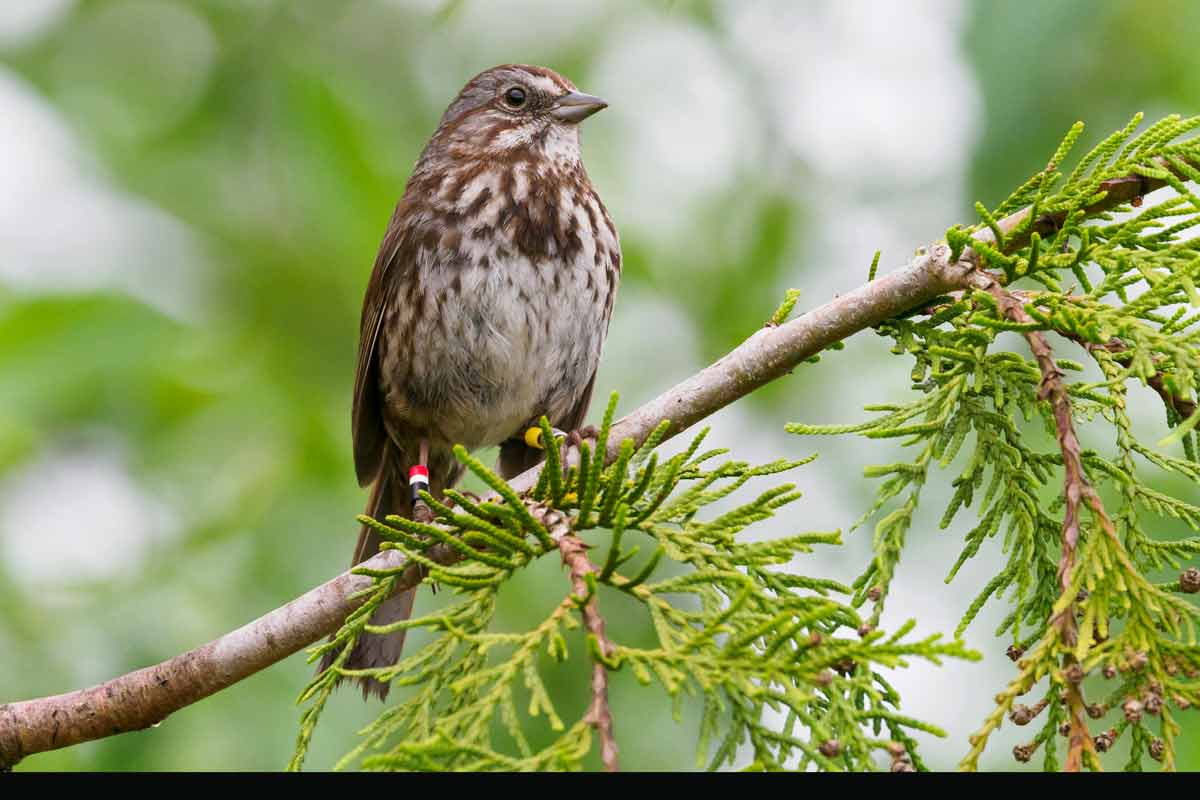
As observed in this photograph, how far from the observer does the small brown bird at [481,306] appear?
11.6 ft

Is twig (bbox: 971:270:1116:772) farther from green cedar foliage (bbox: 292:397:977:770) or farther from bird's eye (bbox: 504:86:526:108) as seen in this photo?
bird's eye (bbox: 504:86:526:108)

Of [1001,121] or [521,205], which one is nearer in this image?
[1001,121]

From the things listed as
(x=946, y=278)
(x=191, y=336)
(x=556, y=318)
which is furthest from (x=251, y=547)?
(x=946, y=278)

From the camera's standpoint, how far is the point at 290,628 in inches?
94.1

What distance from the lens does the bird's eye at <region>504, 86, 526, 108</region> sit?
4.05 metres

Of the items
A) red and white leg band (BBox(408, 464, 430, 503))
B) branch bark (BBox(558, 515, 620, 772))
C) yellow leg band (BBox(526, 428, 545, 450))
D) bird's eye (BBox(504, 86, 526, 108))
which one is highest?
bird's eye (BBox(504, 86, 526, 108))

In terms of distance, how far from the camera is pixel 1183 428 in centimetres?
149

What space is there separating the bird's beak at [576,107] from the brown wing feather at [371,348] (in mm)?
548

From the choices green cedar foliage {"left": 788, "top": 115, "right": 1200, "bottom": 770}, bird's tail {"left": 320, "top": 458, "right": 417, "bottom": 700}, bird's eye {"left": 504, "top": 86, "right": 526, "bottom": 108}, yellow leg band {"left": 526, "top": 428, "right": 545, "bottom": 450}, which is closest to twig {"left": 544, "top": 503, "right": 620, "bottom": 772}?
green cedar foliage {"left": 788, "top": 115, "right": 1200, "bottom": 770}

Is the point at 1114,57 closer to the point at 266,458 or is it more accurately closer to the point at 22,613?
the point at 266,458

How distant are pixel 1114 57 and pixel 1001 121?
1.00 m

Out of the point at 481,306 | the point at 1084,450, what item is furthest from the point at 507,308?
the point at 1084,450

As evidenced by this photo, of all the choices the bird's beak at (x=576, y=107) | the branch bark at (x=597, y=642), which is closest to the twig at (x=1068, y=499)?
the branch bark at (x=597, y=642)

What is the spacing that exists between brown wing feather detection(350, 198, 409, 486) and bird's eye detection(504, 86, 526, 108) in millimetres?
502
